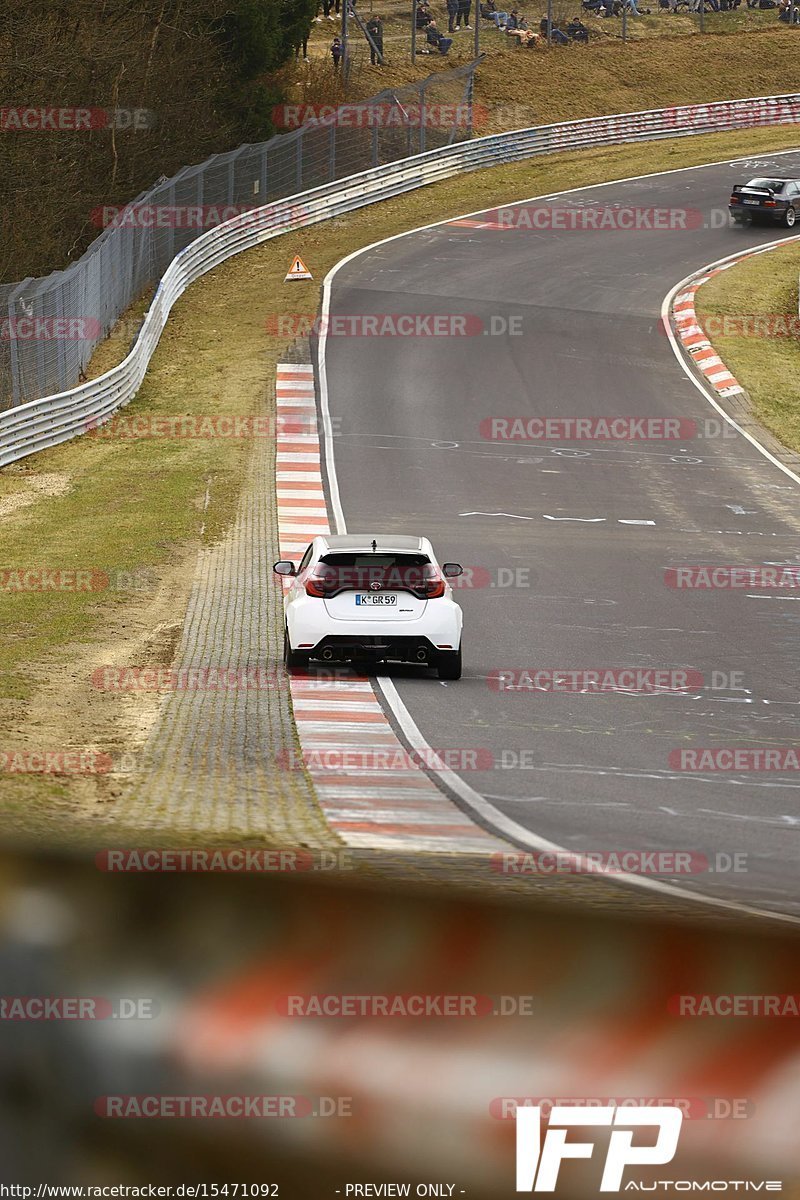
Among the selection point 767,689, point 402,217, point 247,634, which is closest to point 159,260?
point 402,217

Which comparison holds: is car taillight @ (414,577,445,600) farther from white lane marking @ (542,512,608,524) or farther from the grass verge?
white lane marking @ (542,512,608,524)

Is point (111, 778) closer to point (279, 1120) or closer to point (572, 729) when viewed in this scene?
point (572, 729)

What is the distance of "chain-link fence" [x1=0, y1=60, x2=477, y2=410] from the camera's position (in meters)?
29.3

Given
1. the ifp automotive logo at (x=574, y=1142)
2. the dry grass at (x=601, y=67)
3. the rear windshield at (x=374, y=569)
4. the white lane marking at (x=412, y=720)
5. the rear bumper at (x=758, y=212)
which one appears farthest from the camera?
the dry grass at (x=601, y=67)

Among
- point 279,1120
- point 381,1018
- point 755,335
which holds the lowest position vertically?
point 755,335

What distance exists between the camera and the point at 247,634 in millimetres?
17234

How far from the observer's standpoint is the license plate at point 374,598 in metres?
15.1

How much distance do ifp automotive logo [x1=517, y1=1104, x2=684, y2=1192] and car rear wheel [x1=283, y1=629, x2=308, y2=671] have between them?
11.4 metres

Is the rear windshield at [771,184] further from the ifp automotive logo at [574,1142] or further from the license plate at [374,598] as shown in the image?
the ifp automotive logo at [574,1142]

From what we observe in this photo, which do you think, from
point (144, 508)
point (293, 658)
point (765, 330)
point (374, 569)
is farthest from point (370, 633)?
point (765, 330)

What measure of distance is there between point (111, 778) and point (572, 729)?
412 centimetres

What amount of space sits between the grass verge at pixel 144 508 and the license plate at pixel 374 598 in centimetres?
220

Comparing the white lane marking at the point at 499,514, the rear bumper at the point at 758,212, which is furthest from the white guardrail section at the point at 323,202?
the rear bumper at the point at 758,212


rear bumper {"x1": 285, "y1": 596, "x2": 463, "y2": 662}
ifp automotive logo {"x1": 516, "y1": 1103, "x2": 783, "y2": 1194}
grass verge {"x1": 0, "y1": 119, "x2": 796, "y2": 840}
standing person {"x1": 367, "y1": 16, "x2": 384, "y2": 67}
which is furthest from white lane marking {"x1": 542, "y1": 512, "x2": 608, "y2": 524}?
standing person {"x1": 367, "y1": 16, "x2": 384, "y2": 67}
